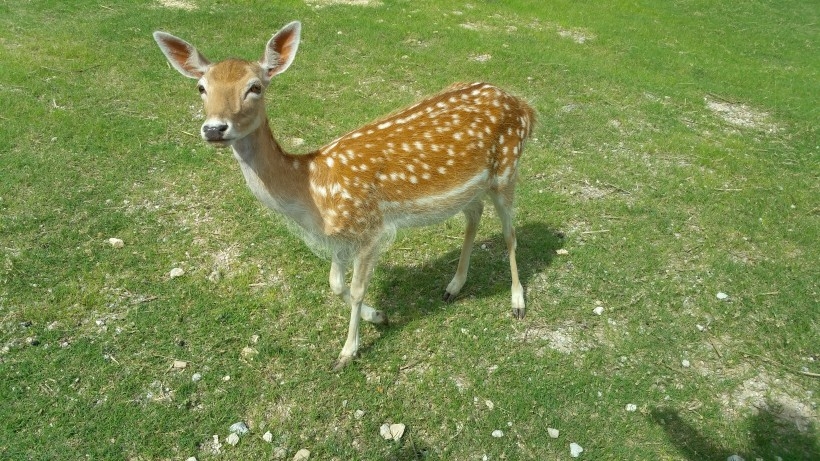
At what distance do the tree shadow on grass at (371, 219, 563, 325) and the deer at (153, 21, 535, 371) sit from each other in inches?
14.9

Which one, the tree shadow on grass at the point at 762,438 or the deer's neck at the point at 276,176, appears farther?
the tree shadow on grass at the point at 762,438

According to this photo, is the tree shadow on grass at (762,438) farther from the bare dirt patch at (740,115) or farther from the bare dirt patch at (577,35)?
the bare dirt patch at (577,35)

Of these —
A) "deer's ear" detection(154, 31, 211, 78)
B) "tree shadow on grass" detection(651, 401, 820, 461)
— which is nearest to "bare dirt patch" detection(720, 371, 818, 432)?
"tree shadow on grass" detection(651, 401, 820, 461)

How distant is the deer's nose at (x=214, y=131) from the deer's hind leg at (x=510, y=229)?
2394 millimetres

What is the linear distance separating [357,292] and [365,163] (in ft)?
3.20

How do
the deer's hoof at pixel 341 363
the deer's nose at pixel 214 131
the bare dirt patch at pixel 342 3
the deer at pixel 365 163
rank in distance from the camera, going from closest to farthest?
1. the deer's nose at pixel 214 131
2. the deer at pixel 365 163
3. the deer's hoof at pixel 341 363
4. the bare dirt patch at pixel 342 3

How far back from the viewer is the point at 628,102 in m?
8.91

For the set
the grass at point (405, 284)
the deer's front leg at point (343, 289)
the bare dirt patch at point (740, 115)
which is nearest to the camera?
the grass at point (405, 284)

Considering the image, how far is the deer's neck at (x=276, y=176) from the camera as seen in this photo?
3.75 m

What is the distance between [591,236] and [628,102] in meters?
3.82

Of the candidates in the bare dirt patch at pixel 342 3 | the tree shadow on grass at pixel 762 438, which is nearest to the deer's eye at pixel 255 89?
the tree shadow on grass at pixel 762 438

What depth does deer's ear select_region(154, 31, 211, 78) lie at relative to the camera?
12.3ft

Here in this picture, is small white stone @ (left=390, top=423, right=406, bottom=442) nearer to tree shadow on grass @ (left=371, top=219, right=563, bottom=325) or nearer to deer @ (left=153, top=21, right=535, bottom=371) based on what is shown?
deer @ (left=153, top=21, right=535, bottom=371)

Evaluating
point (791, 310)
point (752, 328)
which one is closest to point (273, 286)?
point (752, 328)
